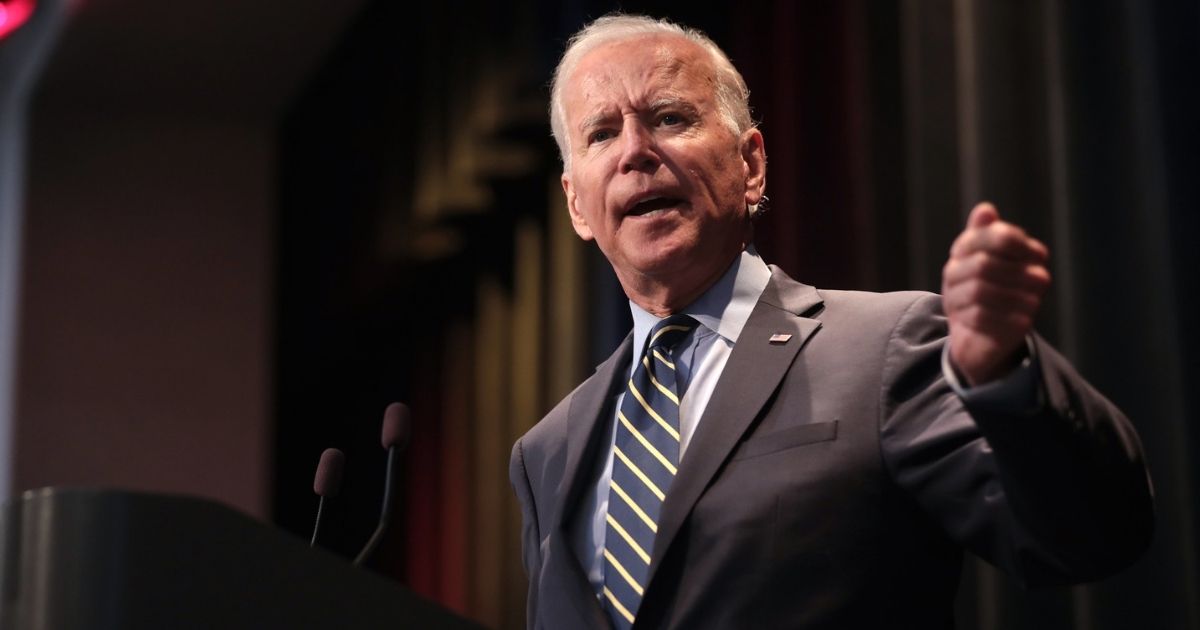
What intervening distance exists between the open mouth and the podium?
782 millimetres

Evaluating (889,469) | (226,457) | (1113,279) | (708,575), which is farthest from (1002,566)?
(226,457)

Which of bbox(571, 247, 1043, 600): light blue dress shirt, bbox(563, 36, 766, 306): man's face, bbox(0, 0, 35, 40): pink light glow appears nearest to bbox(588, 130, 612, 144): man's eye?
bbox(563, 36, 766, 306): man's face

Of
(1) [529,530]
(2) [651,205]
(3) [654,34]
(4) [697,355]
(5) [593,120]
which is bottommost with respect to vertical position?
(1) [529,530]

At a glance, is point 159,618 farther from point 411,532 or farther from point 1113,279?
point 411,532

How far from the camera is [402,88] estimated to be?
228 inches

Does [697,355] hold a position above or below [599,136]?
below

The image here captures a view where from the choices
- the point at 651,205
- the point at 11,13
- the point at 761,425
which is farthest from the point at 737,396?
the point at 11,13

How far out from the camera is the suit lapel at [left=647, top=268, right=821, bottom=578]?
154cm

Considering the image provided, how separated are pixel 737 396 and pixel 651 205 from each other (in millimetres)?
380

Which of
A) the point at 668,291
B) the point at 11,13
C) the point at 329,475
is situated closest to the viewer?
the point at 329,475

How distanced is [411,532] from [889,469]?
5.34 m

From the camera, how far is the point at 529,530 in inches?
75.0

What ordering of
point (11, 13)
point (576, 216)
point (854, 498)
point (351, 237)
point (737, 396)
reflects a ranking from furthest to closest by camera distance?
point (351, 237) → point (11, 13) → point (576, 216) → point (737, 396) → point (854, 498)

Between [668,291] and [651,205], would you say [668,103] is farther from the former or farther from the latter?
[668,291]
